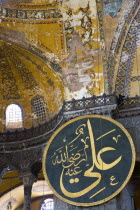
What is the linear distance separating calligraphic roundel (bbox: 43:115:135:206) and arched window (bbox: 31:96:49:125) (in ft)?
5.90

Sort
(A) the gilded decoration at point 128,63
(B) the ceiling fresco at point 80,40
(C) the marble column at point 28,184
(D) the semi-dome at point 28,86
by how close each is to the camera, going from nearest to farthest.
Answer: (B) the ceiling fresco at point 80,40
(A) the gilded decoration at point 128,63
(C) the marble column at point 28,184
(D) the semi-dome at point 28,86

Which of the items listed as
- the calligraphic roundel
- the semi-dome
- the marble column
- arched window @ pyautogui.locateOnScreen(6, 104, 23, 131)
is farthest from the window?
the calligraphic roundel

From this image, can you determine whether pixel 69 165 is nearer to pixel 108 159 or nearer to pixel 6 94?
pixel 108 159

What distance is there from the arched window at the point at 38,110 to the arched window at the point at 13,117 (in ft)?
1.34

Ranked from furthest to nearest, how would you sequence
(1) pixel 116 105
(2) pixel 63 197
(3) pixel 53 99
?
(3) pixel 53 99 < (1) pixel 116 105 < (2) pixel 63 197

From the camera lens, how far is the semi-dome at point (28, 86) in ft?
42.6

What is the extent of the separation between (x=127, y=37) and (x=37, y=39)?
2153mm

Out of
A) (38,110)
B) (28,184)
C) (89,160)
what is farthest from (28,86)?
(89,160)

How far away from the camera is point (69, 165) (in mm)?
11352

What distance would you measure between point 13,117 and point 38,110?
72cm

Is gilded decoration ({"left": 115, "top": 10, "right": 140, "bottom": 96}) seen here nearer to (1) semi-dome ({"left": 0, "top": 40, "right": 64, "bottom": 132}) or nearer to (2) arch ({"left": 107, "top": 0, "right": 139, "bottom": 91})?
(2) arch ({"left": 107, "top": 0, "right": 139, "bottom": 91})

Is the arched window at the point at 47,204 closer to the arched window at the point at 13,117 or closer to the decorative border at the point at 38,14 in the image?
the arched window at the point at 13,117

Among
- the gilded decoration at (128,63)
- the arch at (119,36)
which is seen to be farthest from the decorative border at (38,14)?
the gilded decoration at (128,63)

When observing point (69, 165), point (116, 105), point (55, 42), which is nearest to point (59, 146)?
point (69, 165)
